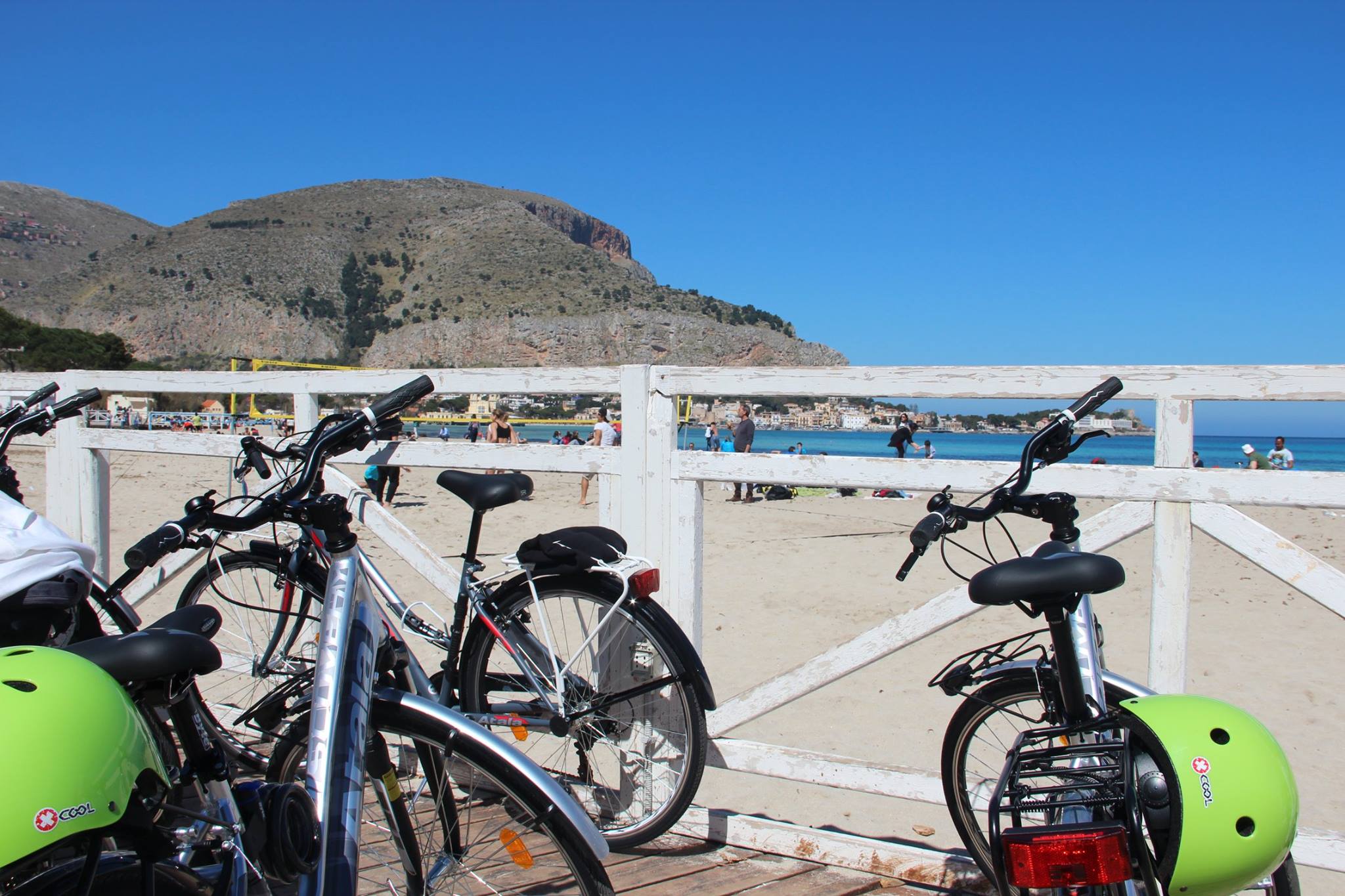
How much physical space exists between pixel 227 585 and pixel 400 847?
2.04 metres

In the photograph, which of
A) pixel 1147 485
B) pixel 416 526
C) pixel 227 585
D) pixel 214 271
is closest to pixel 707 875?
pixel 1147 485

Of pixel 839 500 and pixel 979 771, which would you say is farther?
pixel 839 500

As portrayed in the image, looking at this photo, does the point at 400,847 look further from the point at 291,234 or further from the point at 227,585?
the point at 291,234

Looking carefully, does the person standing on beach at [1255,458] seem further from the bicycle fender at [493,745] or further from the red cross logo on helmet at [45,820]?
the red cross logo on helmet at [45,820]

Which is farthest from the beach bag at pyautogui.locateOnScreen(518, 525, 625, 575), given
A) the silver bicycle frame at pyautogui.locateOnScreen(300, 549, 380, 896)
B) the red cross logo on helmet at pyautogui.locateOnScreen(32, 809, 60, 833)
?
the red cross logo on helmet at pyautogui.locateOnScreen(32, 809, 60, 833)

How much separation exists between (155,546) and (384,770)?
2.15 ft

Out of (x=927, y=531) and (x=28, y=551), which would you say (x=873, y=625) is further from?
(x=28, y=551)

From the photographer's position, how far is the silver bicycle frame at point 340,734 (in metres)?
1.62

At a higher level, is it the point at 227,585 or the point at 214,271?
the point at 214,271

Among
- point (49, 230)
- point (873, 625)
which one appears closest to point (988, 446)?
point (873, 625)

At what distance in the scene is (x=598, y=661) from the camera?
2838mm

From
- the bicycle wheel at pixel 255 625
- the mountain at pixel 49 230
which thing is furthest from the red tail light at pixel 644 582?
the mountain at pixel 49 230

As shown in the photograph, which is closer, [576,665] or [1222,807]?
[1222,807]

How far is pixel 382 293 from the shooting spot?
327 ft
